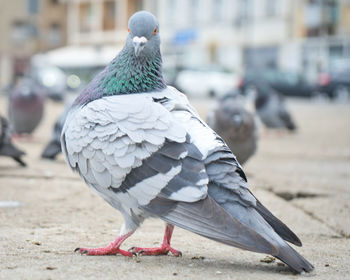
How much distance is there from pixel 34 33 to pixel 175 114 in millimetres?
18136

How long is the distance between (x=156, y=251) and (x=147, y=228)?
3.01ft

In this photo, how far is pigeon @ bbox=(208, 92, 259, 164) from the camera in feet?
21.0

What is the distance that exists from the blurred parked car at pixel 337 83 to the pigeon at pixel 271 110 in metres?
15.1

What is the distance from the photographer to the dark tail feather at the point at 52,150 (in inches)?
296

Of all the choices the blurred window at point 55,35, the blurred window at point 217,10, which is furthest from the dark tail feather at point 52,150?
the blurred window at point 55,35

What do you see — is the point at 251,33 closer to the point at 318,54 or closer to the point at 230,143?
the point at 318,54

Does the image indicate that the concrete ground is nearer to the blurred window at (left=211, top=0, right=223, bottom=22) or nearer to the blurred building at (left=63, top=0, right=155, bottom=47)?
the blurred window at (left=211, top=0, right=223, bottom=22)

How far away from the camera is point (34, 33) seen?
20469mm

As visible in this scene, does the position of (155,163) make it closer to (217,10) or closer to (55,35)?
(217,10)

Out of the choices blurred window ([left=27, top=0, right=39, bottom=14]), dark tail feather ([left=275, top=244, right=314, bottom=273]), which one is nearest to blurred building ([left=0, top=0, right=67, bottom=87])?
blurred window ([left=27, top=0, right=39, bottom=14])

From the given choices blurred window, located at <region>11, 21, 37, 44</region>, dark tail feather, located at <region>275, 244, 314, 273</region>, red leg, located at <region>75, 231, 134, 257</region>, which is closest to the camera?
dark tail feather, located at <region>275, 244, 314, 273</region>

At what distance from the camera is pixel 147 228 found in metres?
4.27

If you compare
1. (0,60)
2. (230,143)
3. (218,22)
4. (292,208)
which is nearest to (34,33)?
(230,143)

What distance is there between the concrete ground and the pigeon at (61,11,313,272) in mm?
214
